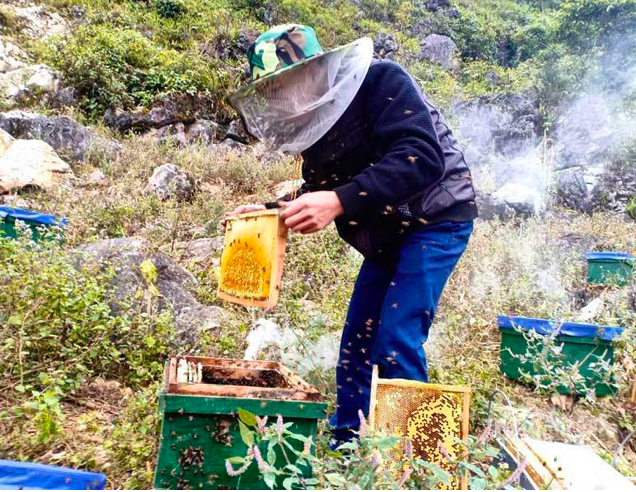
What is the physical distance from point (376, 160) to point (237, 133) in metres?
7.93

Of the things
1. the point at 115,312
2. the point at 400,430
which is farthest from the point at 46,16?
the point at 400,430

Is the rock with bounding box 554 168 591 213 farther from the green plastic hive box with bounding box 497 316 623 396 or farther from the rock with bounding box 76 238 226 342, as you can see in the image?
the rock with bounding box 76 238 226 342

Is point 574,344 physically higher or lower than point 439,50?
lower

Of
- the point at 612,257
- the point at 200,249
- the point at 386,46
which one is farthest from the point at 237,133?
the point at 612,257

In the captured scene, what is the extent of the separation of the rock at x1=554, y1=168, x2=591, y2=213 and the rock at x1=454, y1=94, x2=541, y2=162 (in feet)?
4.40

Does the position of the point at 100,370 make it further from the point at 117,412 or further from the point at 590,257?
the point at 590,257

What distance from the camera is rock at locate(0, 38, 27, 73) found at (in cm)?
939

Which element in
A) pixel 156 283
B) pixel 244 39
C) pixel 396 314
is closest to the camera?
pixel 396 314

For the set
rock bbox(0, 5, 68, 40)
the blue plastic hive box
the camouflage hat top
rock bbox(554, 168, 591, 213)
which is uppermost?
rock bbox(0, 5, 68, 40)

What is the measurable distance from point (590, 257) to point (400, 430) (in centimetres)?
427

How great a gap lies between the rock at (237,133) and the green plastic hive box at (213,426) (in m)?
8.43

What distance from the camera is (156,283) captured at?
11.7 feet

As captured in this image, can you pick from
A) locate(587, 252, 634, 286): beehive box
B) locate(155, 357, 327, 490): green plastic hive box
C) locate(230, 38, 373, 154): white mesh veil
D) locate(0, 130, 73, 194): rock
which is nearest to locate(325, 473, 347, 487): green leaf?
locate(155, 357, 327, 490): green plastic hive box

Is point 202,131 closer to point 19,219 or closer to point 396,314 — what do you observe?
point 19,219
